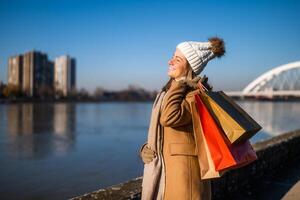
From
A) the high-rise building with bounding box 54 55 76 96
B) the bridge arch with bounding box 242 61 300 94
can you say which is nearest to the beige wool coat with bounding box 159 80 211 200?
the bridge arch with bounding box 242 61 300 94

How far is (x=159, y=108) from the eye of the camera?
2.00 metres

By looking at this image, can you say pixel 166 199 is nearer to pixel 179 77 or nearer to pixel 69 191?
pixel 179 77

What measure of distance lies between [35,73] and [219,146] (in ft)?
389

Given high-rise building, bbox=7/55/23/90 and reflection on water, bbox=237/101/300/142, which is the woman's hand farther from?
high-rise building, bbox=7/55/23/90

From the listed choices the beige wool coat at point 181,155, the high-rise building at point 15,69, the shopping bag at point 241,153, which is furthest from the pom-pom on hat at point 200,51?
the high-rise building at point 15,69

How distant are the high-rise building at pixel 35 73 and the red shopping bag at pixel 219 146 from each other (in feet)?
353

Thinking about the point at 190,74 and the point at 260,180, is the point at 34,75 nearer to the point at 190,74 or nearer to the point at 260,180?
the point at 260,180

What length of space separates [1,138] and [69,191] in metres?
8.40

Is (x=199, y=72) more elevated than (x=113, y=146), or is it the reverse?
(x=199, y=72)

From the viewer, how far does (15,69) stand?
4651 inches

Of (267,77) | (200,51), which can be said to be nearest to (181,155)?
(200,51)

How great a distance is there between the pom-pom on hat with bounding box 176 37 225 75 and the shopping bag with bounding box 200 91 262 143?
0.22 m

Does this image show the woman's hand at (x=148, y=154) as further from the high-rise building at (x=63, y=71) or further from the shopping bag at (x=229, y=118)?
the high-rise building at (x=63, y=71)

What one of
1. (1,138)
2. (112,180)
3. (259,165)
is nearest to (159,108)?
(259,165)
